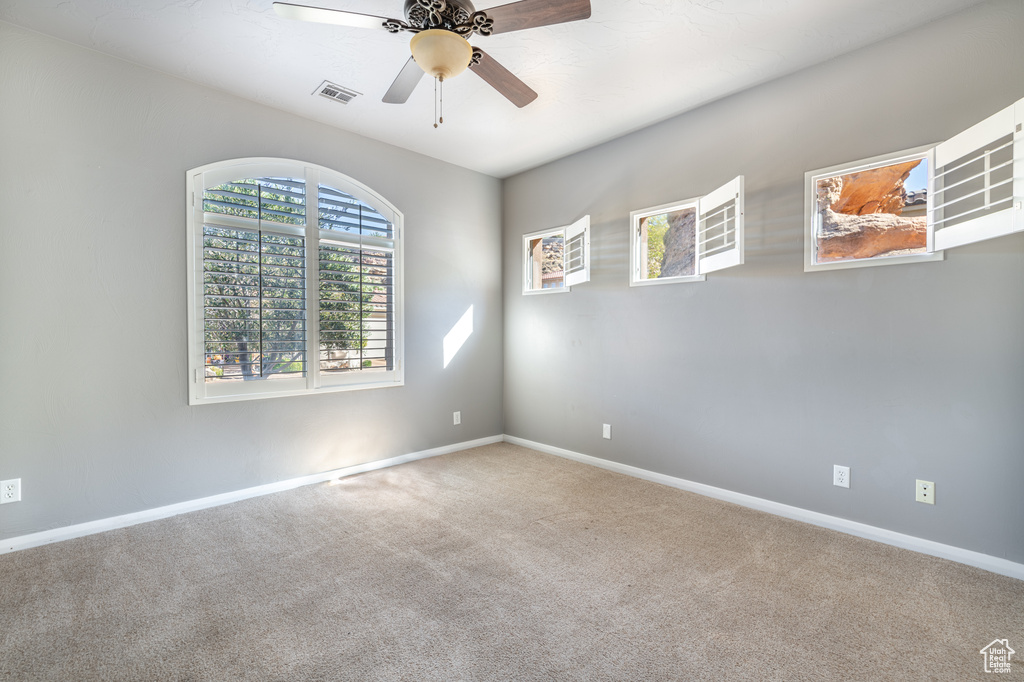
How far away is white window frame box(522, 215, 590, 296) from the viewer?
3688mm

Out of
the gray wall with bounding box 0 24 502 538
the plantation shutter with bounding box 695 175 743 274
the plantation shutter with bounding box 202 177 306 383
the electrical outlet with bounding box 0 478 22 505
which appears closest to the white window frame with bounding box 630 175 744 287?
the plantation shutter with bounding box 695 175 743 274

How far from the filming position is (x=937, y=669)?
158 cm

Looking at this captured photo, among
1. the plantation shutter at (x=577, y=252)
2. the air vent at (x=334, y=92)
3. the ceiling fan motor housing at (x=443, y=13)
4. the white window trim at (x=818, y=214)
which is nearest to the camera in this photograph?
the ceiling fan motor housing at (x=443, y=13)

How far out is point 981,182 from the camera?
221 centimetres

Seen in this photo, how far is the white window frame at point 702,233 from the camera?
2.64 meters

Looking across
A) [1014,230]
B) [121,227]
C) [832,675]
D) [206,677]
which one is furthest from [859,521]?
[121,227]

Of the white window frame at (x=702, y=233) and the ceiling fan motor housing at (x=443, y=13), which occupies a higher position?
the ceiling fan motor housing at (x=443, y=13)

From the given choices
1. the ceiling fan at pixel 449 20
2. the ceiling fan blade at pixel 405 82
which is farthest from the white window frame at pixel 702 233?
the ceiling fan blade at pixel 405 82

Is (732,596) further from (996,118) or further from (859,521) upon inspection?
(996,118)

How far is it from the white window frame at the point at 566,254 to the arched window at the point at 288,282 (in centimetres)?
129

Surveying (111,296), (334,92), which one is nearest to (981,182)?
(334,92)

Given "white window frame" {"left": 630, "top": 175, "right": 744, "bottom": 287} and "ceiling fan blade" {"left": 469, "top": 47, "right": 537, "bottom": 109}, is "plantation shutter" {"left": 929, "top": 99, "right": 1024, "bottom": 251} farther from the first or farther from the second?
"ceiling fan blade" {"left": 469, "top": 47, "right": 537, "bottom": 109}

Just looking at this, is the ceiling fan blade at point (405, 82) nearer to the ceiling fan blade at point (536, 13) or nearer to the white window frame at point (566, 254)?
the ceiling fan blade at point (536, 13)

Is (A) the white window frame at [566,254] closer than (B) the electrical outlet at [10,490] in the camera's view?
No
